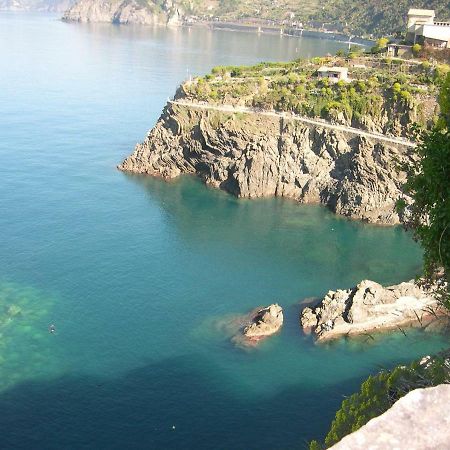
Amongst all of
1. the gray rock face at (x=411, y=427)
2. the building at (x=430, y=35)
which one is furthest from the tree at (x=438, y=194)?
the building at (x=430, y=35)

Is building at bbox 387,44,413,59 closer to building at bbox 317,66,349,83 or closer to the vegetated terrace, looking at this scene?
the vegetated terrace

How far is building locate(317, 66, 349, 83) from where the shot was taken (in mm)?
104000

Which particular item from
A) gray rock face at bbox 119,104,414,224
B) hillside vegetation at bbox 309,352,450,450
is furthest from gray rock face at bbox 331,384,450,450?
gray rock face at bbox 119,104,414,224

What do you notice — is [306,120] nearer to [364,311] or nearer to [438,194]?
[364,311]

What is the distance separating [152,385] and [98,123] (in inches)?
3479

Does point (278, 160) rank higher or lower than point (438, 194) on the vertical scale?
lower

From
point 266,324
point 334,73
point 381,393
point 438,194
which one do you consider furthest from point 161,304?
point 334,73

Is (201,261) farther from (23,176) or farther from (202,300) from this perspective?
(23,176)

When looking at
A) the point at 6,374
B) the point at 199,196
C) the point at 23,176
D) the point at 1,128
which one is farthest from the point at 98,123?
the point at 6,374

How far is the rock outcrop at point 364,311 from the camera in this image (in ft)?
182

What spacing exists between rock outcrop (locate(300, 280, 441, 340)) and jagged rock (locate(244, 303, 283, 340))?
2796 millimetres

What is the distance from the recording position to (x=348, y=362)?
5128 centimetres

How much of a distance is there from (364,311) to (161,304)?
2123 cm

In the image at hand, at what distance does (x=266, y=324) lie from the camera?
5447cm
